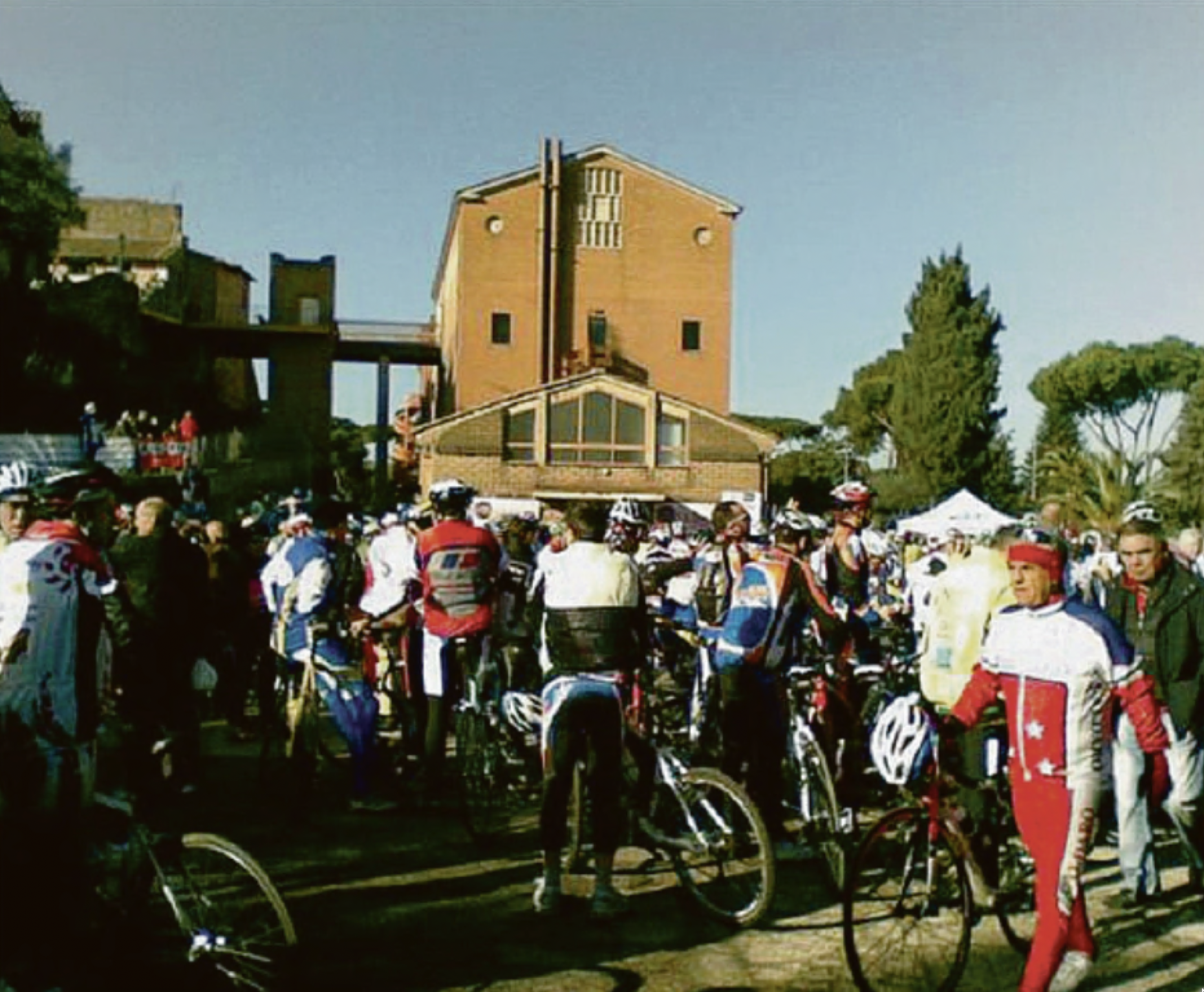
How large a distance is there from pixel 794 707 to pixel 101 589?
4045mm

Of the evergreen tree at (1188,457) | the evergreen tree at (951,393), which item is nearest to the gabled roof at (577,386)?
the evergreen tree at (951,393)

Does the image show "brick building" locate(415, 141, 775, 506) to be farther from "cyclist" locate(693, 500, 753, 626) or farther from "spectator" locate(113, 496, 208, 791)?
"spectator" locate(113, 496, 208, 791)

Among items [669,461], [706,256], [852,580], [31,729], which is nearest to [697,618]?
[852,580]

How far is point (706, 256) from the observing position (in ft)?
205

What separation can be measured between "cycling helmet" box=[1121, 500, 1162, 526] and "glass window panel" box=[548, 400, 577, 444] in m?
44.6

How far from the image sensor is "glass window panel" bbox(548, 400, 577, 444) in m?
52.2

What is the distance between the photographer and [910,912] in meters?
5.82

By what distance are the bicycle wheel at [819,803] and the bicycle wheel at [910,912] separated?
5.26ft

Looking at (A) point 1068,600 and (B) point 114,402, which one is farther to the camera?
(B) point 114,402

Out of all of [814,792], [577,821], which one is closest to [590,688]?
[577,821]

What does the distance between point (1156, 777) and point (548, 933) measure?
293 cm

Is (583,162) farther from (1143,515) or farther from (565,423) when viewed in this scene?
(1143,515)

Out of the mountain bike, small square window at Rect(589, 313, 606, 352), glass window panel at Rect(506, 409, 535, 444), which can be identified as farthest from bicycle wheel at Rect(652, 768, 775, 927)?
small square window at Rect(589, 313, 606, 352)

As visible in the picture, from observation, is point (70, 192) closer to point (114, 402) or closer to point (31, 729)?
point (114, 402)
